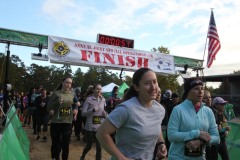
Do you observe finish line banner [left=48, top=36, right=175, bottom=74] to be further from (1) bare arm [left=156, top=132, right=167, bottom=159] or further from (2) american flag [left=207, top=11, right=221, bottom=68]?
(1) bare arm [left=156, top=132, right=167, bottom=159]

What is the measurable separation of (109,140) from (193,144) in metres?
1.36

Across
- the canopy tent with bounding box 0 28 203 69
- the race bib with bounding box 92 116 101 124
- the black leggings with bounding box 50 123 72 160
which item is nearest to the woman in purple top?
the race bib with bounding box 92 116 101 124

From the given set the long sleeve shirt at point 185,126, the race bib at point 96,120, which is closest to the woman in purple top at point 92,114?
the race bib at point 96,120

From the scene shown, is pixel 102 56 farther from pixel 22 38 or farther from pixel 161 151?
pixel 161 151

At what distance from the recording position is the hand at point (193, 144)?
10.7ft

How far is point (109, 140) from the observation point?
2.31m

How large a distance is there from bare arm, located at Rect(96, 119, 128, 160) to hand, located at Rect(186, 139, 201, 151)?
1.28 m

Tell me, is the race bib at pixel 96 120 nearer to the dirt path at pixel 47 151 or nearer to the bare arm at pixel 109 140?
the dirt path at pixel 47 151

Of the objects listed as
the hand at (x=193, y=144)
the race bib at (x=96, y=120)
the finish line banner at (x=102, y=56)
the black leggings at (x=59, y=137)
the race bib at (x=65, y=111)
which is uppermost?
the finish line banner at (x=102, y=56)

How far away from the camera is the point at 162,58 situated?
14.3 metres

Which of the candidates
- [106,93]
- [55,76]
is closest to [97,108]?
[106,93]

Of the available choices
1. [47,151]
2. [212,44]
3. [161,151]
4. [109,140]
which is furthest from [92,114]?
[212,44]

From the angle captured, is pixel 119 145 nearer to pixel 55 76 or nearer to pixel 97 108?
pixel 97 108

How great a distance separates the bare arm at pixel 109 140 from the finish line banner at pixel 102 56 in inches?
376
